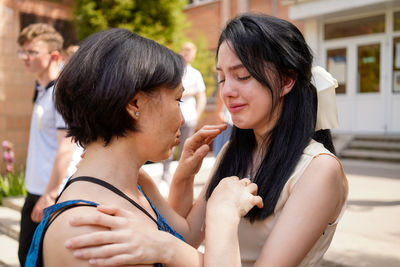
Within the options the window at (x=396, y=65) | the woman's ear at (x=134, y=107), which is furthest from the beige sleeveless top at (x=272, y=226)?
the window at (x=396, y=65)

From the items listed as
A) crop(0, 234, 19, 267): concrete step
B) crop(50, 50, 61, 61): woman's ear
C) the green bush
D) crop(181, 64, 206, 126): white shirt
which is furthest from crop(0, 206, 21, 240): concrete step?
crop(181, 64, 206, 126): white shirt

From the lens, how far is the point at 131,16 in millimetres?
8359

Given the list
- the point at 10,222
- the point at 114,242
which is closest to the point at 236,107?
the point at 114,242

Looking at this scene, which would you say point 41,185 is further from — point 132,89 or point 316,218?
point 316,218

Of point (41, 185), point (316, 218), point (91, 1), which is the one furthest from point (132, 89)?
point (91, 1)

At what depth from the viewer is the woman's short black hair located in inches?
43.9

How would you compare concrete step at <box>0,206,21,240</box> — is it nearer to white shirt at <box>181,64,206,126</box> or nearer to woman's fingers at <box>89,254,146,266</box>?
white shirt at <box>181,64,206,126</box>

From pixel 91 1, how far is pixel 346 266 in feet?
24.8

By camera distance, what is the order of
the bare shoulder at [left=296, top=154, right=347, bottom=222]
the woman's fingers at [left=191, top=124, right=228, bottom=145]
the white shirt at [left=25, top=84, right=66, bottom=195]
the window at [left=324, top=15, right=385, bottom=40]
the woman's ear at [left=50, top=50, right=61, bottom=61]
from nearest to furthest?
the bare shoulder at [left=296, top=154, right=347, bottom=222], the woman's fingers at [left=191, top=124, right=228, bottom=145], the white shirt at [left=25, top=84, right=66, bottom=195], the woman's ear at [left=50, top=50, right=61, bottom=61], the window at [left=324, top=15, right=385, bottom=40]

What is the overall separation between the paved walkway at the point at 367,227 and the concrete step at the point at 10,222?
0.30 ft

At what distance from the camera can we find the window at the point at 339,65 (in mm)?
10320

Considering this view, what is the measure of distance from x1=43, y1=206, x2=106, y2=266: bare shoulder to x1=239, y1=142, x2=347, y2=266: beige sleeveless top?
67 cm

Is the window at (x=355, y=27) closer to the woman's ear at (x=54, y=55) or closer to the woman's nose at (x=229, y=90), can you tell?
the woman's ear at (x=54, y=55)

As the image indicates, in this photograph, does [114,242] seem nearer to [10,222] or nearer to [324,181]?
[324,181]
